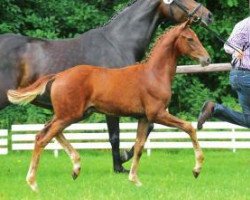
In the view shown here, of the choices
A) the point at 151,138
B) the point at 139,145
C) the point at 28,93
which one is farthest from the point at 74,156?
the point at 151,138

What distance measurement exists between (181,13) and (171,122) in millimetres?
2834

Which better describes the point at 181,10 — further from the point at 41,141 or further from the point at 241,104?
the point at 41,141

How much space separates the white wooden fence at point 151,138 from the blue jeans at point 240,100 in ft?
18.9

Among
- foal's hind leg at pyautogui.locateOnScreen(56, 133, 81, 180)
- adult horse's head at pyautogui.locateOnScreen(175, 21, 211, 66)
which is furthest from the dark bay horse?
foal's hind leg at pyautogui.locateOnScreen(56, 133, 81, 180)

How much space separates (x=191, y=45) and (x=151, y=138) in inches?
256

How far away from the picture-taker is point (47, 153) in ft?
52.4

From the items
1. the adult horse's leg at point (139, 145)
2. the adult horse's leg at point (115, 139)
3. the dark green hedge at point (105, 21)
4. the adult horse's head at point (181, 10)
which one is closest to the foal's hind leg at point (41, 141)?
the adult horse's leg at point (139, 145)

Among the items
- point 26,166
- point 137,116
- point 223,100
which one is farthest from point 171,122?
point 223,100

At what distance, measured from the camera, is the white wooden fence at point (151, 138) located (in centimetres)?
1580

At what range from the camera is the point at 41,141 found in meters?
9.19

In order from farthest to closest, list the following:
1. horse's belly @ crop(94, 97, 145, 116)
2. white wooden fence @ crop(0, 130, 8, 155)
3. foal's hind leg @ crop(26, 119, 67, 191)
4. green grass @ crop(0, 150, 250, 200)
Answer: white wooden fence @ crop(0, 130, 8, 155)
horse's belly @ crop(94, 97, 145, 116)
foal's hind leg @ crop(26, 119, 67, 191)
green grass @ crop(0, 150, 250, 200)

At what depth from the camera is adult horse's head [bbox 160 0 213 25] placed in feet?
37.8

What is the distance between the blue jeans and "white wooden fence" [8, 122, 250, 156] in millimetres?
5747

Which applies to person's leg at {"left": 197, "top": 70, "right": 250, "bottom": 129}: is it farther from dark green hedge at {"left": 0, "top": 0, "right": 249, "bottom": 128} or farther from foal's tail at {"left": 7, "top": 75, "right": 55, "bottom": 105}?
dark green hedge at {"left": 0, "top": 0, "right": 249, "bottom": 128}
